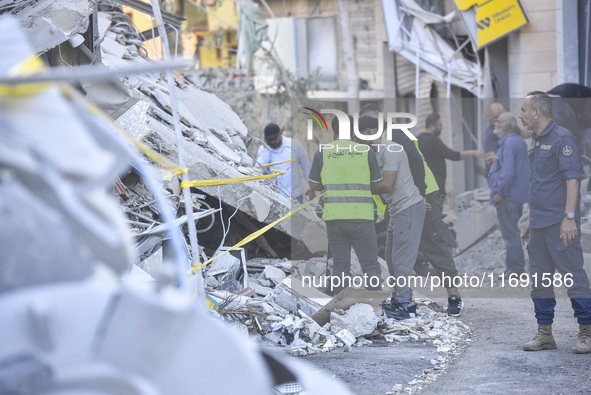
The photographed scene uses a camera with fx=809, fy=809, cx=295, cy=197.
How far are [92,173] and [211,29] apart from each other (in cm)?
2222

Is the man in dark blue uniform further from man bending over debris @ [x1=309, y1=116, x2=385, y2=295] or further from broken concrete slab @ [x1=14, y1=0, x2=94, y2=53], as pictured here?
broken concrete slab @ [x1=14, y1=0, x2=94, y2=53]

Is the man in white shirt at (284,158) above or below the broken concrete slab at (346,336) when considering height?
above

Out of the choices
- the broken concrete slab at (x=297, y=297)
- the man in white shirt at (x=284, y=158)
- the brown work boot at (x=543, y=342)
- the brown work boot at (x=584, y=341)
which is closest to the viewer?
the brown work boot at (x=584, y=341)

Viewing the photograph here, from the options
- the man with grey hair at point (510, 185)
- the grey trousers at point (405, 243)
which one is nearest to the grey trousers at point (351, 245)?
the grey trousers at point (405, 243)

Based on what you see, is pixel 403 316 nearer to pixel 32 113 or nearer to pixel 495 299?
pixel 495 299

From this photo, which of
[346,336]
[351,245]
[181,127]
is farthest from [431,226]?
[181,127]

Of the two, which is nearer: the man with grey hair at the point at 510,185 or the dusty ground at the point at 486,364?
the dusty ground at the point at 486,364

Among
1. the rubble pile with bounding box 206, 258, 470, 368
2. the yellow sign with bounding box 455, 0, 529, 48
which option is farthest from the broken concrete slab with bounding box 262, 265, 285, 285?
the yellow sign with bounding box 455, 0, 529, 48

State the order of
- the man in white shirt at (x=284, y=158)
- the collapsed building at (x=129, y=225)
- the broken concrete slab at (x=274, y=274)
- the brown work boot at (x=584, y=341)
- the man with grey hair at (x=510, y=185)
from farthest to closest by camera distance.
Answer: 1. the man in white shirt at (x=284, y=158)
2. the man with grey hair at (x=510, y=185)
3. the broken concrete slab at (x=274, y=274)
4. the brown work boot at (x=584, y=341)
5. the collapsed building at (x=129, y=225)

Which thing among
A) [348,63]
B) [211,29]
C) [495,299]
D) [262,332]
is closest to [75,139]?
[262,332]

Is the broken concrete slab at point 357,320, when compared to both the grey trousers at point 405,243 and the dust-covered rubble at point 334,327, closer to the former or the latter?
the dust-covered rubble at point 334,327

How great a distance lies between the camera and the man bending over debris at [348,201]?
7.48 m

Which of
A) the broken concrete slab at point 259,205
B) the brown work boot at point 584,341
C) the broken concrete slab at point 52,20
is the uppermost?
the broken concrete slab at point 52,20

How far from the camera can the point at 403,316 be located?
24.6 ft
